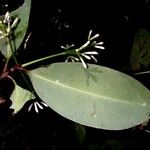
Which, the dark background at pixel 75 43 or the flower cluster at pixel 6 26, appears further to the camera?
the dark background at pixel 75 43

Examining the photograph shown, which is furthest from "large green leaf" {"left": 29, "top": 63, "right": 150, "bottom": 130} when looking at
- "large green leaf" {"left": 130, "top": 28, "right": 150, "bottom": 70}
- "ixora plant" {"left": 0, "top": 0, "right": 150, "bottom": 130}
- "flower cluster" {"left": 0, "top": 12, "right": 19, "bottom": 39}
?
"large green leaf" {"left": 130, "top": 28, "right": 150, "bottom": 70}

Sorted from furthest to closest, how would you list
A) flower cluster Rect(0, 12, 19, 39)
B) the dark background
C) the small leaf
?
1. the dark background
2. the small leaf
3. flower cluster Rect(0, 12, 19, 39)

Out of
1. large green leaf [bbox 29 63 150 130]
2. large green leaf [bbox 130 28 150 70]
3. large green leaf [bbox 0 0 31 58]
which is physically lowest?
large green leaf [bbox 130 28 150 70]

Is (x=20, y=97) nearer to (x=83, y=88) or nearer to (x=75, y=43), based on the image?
(x=83, y=88)

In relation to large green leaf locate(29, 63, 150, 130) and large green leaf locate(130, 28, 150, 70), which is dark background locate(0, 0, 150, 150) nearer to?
large green leaf locate(130, 28, 150, 70)

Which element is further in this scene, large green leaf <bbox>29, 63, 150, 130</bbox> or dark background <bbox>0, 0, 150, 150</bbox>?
dark background <bbox>0, 0, 150, 150</bbox>

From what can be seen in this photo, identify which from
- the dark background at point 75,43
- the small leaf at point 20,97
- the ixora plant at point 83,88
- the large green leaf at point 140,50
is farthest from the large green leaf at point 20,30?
the large green leaf at point 140,50

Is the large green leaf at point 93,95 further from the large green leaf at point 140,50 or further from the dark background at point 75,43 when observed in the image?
the large green leaf at point 140,50
